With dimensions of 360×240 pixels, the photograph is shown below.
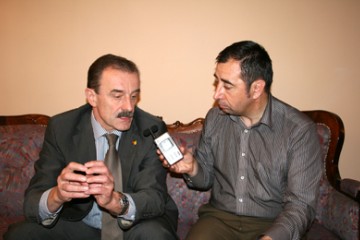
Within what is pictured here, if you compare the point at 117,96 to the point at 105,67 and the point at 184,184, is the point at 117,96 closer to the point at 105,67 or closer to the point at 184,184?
the point at 105,67

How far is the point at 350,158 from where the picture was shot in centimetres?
257

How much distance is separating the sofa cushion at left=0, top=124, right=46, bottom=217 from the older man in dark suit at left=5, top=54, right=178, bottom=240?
0.41 metres

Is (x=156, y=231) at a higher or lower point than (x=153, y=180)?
lower

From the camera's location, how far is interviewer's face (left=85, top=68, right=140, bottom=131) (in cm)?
175

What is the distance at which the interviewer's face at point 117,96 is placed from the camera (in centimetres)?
175

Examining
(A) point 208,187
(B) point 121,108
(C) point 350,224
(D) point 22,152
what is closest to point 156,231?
(A) point 208,187

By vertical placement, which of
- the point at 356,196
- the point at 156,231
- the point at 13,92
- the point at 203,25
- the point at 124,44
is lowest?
the point at 156,231

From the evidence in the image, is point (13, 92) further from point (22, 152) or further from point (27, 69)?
point (22, 152)

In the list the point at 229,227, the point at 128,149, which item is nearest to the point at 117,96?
the point at 128,149

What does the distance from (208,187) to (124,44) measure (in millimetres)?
1361

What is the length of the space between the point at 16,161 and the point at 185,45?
157 cm

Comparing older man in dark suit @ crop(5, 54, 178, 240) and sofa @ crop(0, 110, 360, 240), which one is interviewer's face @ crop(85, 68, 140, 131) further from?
sofa @ crop(0, 110, 360, 240)

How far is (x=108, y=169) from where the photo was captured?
1695 mm

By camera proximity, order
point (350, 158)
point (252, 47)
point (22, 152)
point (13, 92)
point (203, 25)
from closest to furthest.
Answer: point (252, 47), point (22, 152), point (203, 25), point (350, 158), point (13, 92)
